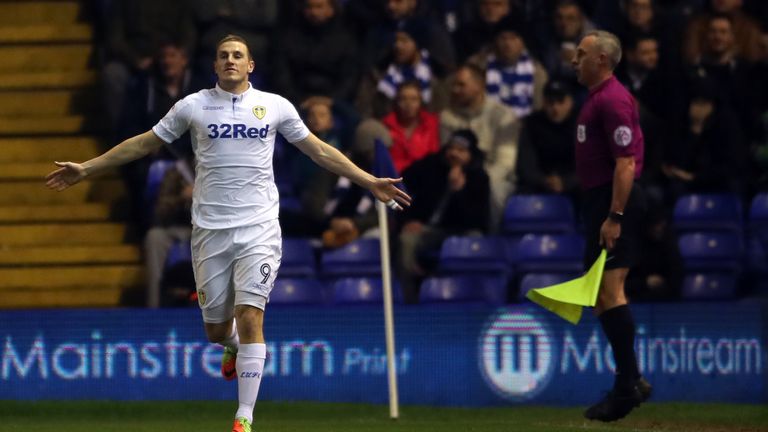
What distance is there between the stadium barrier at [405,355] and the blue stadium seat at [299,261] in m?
1.31

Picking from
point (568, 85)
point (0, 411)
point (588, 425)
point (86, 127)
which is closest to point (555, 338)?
point (588, 425)

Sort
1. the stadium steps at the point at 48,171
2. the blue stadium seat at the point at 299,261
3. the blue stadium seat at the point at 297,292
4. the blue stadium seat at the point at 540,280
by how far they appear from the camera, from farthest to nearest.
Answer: the stadium steps at the point at 48,171, the blue stadium seat at the point at 299,261, the blue stadium seat at the point at 297,292, the blue stadium seat at the point at 540,280

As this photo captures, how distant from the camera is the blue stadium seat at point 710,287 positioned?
14734 millimetres

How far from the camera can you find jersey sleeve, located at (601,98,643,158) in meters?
10.0

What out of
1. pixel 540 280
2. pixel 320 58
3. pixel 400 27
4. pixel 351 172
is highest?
pixel 400 27

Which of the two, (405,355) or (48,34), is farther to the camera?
(48,34)

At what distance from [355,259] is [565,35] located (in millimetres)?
2878

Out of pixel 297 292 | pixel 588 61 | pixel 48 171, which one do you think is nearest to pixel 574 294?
pixel 588 61

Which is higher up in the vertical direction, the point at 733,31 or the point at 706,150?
the point at 733,31

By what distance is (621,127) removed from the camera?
10.1 m

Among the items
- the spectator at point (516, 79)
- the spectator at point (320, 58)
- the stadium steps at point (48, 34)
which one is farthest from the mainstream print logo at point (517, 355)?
the stadium steps at point (48, 34)

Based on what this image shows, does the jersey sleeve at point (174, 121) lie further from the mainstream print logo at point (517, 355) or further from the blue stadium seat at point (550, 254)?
the blue stadium seat at point (550, 254)

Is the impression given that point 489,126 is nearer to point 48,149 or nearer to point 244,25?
point 244,25

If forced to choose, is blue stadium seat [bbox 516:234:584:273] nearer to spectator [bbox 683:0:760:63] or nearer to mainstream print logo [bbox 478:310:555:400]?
mainstream print logo [bbox 478:310:555:400]
